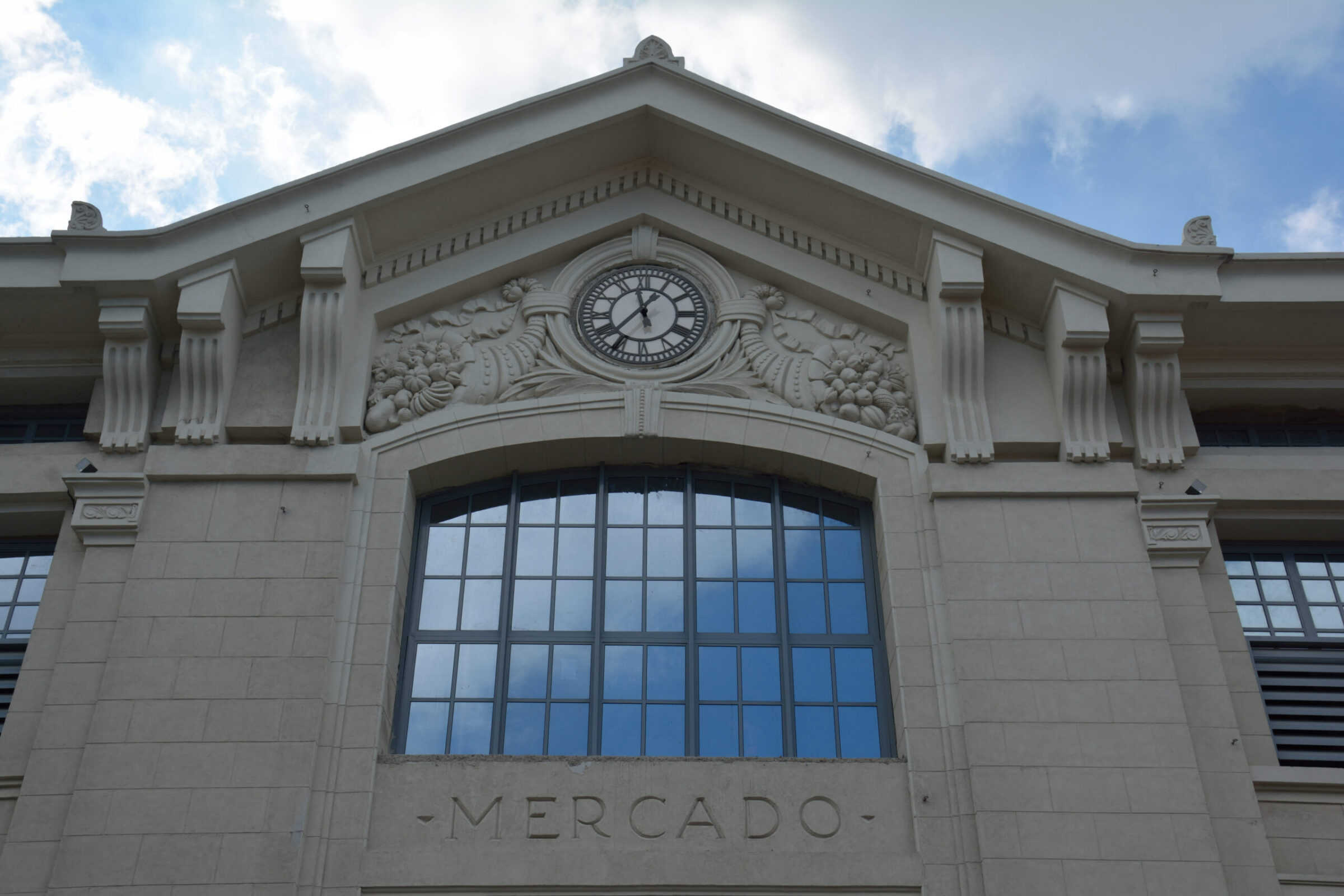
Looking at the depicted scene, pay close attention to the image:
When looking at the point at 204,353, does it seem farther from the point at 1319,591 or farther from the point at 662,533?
the point at 1319,591

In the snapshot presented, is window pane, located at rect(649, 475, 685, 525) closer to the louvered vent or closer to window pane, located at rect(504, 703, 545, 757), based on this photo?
window pane, located at rect(504, 703, 545, 757)

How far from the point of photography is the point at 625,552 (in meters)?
12.7

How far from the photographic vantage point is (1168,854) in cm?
1030

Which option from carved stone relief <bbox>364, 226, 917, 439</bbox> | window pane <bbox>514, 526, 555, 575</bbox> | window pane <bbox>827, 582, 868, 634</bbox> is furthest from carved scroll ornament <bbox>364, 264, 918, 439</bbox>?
window pane <bbox>827, 582, 868, 634</bbox>

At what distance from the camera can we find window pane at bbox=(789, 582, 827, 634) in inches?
483

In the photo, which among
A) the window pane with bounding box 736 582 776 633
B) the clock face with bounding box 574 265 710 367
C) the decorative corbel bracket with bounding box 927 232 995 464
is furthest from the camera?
the clock face with bounding box 574 265 710 367

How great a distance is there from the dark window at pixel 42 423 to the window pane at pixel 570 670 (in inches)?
223

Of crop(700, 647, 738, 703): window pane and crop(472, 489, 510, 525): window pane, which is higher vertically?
crop(472, 489, 510, 525): window pane

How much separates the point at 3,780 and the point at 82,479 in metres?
2.76

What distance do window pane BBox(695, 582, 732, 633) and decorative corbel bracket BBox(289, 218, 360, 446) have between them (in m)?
3.74

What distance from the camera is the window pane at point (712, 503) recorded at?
13.0 m

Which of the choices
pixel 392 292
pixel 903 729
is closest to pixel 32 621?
pixel 392 292

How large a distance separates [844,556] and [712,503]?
140 cm

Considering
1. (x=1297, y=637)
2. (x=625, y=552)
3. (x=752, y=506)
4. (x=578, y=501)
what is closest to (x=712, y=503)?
(x=752, y=506)
